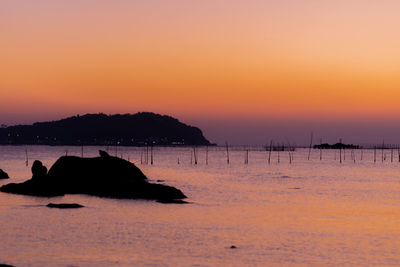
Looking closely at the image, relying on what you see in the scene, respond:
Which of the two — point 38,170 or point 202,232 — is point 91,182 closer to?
point 38,170

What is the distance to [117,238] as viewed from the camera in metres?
30.3

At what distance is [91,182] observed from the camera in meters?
55.9

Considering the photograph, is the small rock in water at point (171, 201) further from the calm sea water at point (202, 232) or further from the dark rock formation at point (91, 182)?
the dark rock formation at point (91, 182)

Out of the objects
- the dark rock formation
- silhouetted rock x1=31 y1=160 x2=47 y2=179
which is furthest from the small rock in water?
silhouetted rock x1=31 y1=160 x2=47 y2=179

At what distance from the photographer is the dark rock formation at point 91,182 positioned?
166ft

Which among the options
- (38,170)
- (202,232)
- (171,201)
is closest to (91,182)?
(38,170)

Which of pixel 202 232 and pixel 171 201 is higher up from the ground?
pixel 171 201

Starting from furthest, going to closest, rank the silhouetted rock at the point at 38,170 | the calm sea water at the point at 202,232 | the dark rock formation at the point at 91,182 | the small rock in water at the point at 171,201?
the silhouetted rock at the point at 38,170
the dark rock formation at the point at 91,182
the small rock in water at the point at 171,201
the calm sea water at the point at 202,232

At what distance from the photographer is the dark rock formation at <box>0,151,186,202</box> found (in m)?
50.7

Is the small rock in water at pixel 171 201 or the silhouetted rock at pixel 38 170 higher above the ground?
the silhouetted rock at pixel 38 170

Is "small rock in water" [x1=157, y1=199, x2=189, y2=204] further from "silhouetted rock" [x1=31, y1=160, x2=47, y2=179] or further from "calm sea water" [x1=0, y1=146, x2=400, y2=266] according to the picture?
"silhouetted rock" [x1=31, y1=160, x2=47, y2=179]

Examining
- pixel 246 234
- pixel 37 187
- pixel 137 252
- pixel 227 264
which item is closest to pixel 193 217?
pixel 246 234

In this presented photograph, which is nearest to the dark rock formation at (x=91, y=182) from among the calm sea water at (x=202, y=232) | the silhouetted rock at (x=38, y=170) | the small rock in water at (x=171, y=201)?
the silhouetted rock at (x=38, y=170)

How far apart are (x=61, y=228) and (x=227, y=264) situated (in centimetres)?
1281
